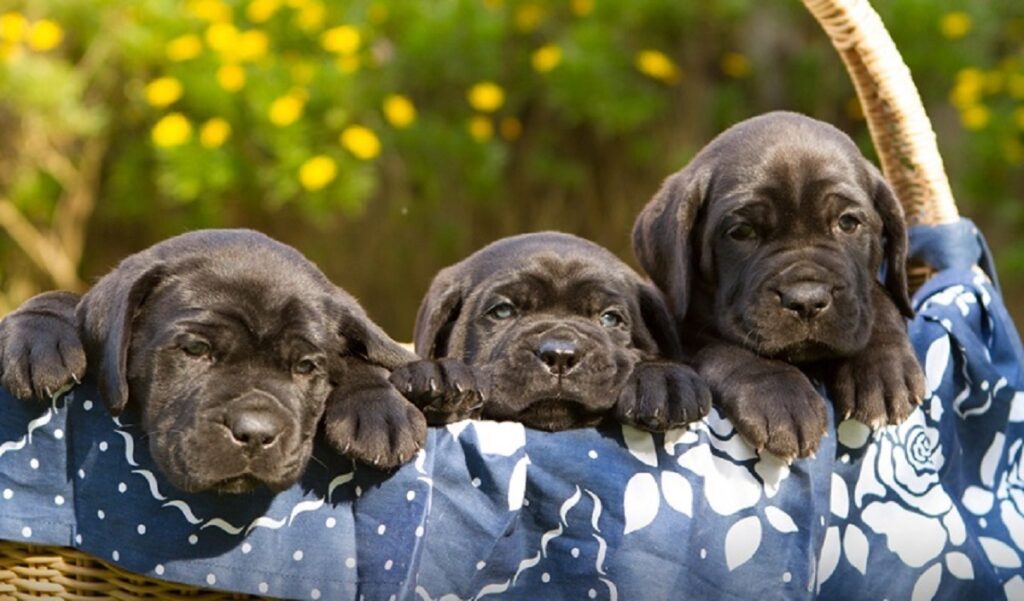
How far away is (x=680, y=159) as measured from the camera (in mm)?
8086

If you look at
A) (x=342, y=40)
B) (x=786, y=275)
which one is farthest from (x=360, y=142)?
(x=786, y=275)

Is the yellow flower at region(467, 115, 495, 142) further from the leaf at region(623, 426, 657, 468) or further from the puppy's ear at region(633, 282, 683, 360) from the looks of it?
the leaf at region(623, 426, 657, 468)

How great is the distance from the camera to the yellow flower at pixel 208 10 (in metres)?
7.67

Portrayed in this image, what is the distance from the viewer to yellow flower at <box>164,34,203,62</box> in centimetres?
745

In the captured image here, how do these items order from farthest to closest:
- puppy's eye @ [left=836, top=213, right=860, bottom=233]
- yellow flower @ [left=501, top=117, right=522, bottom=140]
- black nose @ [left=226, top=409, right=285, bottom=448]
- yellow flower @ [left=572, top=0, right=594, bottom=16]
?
1. yellow flower @ [left=501, top=117, right=522, bottom=140]
2. yellow flower @ [left=572, top=0, right=594, bottom=16]
3. puppy's eye @ [left=836, top=213, right=860, bottom=233]
4. black nose @ [left=226, top=409, right=285, bottom=448]

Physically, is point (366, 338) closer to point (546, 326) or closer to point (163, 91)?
point (546, 326)

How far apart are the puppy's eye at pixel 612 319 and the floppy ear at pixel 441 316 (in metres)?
0.43

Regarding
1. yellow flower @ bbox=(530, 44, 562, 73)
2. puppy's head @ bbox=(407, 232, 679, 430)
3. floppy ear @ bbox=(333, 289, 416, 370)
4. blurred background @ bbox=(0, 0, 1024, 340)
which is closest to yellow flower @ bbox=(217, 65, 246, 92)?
blurred background @ bbox=(0, 0, 1024, 340)

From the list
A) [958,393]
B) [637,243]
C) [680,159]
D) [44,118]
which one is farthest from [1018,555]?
[44,118]

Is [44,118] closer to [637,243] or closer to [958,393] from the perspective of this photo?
[637,243]

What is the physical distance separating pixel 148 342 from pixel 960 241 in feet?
7.93

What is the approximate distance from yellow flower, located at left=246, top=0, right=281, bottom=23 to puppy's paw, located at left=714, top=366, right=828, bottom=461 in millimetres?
5071

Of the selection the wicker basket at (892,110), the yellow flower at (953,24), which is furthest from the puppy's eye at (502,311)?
the yellow flower at (953,24)

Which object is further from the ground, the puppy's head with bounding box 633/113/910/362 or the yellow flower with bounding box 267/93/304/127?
the puppy's head with bounding box 633/113/910/362
